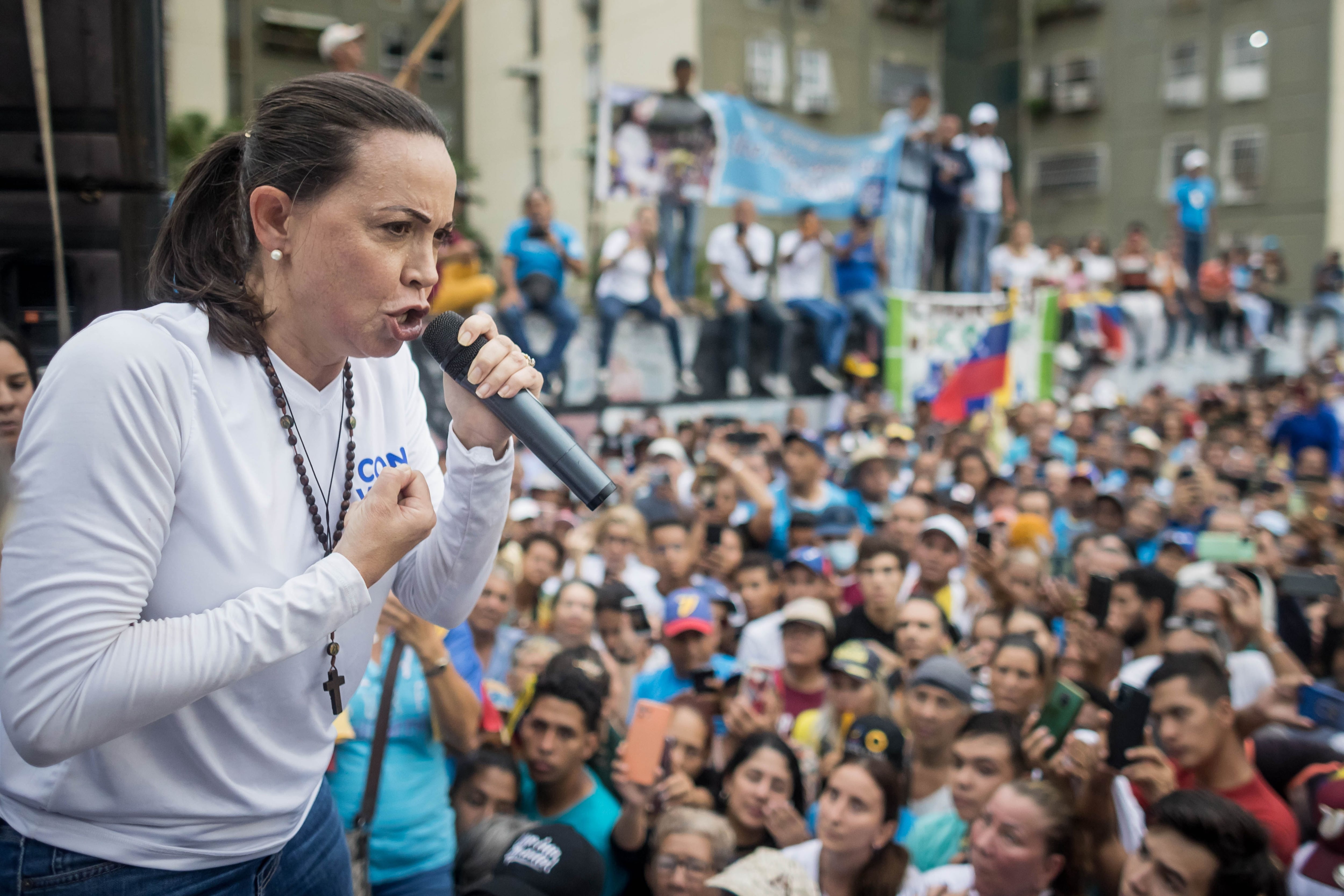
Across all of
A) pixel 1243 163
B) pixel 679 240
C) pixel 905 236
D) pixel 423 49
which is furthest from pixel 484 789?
pixel 1243 163

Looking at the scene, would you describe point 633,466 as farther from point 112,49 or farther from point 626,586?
point 112,49

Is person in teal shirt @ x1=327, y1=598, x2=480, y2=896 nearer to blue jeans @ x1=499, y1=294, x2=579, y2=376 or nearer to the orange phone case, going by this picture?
the orange phone case

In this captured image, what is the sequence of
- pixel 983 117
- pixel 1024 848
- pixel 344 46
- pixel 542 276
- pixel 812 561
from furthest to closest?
1. pixel 983 117
2. pixel 542 276
3. pixel 344 46
4. pixel 812 561
5. pixel 1024 848

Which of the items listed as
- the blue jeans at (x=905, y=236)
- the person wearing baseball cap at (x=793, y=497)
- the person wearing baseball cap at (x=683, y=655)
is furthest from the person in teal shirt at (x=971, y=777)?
the blue jeans at (x=905, y=236)

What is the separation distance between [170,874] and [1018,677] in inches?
132

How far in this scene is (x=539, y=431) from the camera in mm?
1510

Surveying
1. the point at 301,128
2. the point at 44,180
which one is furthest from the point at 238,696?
the point at 44,180

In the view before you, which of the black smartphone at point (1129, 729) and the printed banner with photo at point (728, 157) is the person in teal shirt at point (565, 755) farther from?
the printed banner with photo at point (728, 157)

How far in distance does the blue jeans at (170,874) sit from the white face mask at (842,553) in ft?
15.9

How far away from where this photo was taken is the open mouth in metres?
1.36

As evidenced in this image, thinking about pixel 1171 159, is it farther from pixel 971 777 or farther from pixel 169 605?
pixel 169 605

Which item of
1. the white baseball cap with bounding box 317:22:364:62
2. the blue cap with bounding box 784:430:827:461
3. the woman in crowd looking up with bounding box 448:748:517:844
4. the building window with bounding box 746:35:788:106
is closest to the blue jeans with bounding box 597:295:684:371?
the blue cap with bounding box 784:430:827:461

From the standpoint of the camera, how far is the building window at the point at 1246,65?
24.5 m

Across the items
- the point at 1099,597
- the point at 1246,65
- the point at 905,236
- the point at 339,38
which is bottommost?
the point at 1099,597
